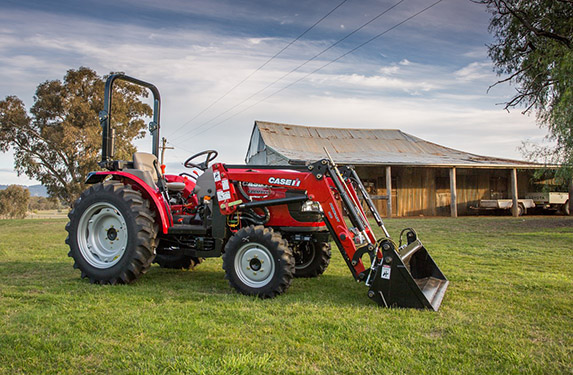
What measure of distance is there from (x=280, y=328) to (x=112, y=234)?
3.05 metres

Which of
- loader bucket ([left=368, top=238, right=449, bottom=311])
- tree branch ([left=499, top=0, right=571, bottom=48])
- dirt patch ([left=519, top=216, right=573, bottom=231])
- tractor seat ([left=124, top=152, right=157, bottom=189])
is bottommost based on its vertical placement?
dirt patch ([left=519, top=216, right=573, bottom=231])

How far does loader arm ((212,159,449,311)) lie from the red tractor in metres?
0.01

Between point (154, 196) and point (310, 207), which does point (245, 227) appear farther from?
point (154, 196)

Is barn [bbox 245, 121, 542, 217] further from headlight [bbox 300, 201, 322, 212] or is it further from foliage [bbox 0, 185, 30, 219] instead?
foliage [bbox 0, 185, 30, 219]

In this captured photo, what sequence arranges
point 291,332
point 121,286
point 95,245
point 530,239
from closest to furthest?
point 291,332 < point 121,286 < point 95,245 < point 530,239

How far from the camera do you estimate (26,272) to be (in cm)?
645

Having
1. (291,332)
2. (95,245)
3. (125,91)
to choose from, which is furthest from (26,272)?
(125,91)

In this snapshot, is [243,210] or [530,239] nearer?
[243,210]

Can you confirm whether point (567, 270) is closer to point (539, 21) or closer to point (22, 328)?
point (22, 328)

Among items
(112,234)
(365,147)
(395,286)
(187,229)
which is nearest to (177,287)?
(187,229)

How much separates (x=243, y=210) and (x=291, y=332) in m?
2.09

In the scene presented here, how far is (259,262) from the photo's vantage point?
4.78 metres

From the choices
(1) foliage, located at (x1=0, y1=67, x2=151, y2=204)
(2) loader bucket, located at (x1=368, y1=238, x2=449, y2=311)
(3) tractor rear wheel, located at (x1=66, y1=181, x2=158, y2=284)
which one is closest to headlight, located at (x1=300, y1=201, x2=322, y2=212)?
(2) loader bucket, located at (x1=368, y1=238, x2=449, y2=311)

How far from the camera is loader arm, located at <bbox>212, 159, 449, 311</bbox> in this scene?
422cm
